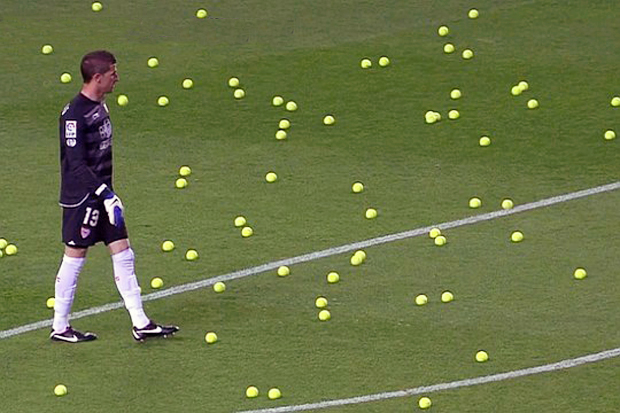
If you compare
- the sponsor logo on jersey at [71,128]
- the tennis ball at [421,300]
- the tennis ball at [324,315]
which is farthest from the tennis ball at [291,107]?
the sponsor logo on jersey at [71,128]

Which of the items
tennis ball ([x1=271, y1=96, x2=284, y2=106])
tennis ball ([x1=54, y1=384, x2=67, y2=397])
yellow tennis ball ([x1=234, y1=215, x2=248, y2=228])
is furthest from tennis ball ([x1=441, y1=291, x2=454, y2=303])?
tennis ball ([x1=271, y1=96, x2=284, y2=106])

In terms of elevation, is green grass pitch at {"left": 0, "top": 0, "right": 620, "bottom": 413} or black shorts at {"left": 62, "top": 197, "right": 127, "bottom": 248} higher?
black shorts at {"left": 62, "top": 197, "right": 127, "bottom": 248}

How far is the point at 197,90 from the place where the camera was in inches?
679

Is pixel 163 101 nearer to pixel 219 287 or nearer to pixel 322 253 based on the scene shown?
pixel 322 253

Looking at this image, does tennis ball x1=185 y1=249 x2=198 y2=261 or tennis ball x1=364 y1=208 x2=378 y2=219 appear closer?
tennis ball x1=185 y1=249 x2=198 y2=261

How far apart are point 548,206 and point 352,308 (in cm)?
259

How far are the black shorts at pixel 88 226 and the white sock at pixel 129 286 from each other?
0.50 ft

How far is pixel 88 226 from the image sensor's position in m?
12.0

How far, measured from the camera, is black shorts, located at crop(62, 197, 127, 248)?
11977mm

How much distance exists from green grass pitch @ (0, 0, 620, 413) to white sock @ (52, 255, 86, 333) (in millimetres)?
195

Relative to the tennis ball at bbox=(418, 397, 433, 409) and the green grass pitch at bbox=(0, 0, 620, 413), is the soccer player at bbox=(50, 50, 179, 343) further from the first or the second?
the tennis ball at bbox=(418, 397, 433, 409)

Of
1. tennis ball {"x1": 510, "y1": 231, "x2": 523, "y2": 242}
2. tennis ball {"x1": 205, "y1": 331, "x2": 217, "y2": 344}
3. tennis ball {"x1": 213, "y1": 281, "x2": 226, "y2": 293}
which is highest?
tennis ball {"x1": 510, "y1": 231, "x2": 523, "y2": 242}

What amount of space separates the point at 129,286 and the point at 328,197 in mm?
3029

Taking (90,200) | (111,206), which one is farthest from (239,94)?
(111,206)
